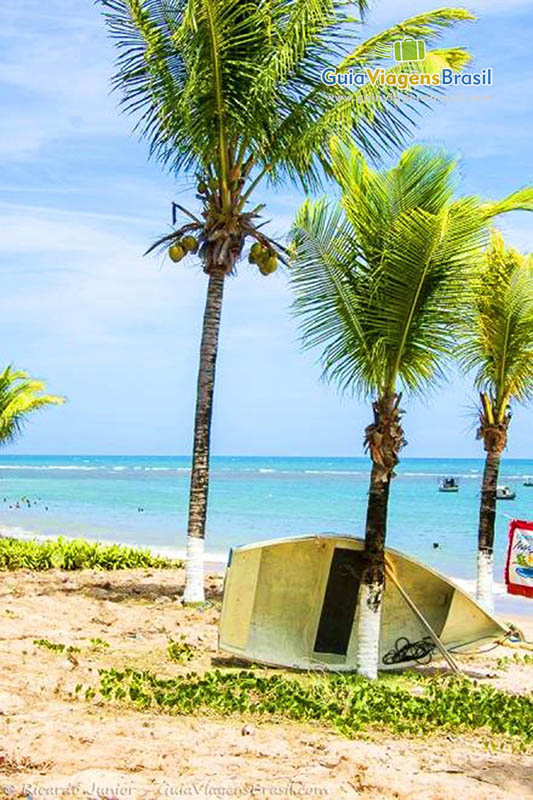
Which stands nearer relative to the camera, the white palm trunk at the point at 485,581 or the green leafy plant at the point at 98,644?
the green leafy plant at the point at 98,644

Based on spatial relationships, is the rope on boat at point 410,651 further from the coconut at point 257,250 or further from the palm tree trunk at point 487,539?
the coconut at point 257,250

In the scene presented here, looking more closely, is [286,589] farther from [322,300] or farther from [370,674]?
[322,300]

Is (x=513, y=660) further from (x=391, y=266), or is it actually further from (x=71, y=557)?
(x=71, y=557)

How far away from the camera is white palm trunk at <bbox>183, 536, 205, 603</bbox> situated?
13.0 m

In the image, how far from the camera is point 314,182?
44.1 feet

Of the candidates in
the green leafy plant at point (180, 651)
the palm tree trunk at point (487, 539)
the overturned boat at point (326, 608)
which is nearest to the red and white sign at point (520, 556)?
the palm tree trunk at point (487, 539)

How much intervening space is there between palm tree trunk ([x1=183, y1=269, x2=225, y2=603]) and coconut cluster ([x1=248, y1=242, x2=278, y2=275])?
1.75 ft

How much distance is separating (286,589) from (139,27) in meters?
7.45

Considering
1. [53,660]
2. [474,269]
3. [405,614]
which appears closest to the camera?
[53,660]

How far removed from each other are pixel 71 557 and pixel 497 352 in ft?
27.1

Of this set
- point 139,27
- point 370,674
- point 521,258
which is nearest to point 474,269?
point 521,258

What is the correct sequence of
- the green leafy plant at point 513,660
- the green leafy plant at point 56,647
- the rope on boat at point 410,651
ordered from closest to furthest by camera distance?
the green leafy plant at point 56,647, the rope on boat at point 410,651, the green leafy plant at point 513,660

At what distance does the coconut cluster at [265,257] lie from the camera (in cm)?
1319

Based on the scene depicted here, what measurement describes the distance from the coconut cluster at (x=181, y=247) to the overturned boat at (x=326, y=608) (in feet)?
15.2
